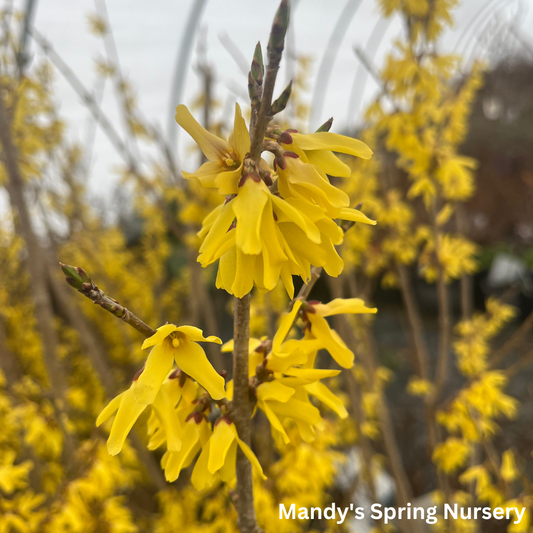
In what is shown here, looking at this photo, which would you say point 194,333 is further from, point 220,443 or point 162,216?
point 162,216

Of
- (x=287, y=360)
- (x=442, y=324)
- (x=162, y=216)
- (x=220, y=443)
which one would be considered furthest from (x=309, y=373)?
(x=162, y=216)

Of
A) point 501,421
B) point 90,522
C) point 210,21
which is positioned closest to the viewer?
point 90,522

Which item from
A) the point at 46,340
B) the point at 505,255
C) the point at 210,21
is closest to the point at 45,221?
the point at 46,340

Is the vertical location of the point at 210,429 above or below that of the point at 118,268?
below

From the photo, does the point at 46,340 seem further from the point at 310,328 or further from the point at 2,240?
the point at 2,240

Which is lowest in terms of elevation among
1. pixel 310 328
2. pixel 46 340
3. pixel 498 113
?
pixel 310 328

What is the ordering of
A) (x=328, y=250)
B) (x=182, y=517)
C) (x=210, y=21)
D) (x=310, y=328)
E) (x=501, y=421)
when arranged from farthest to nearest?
(x=501, y=421), (x=210, y=21), (x=182, y=517), (x=310, y=328), (x=328, y=250)
